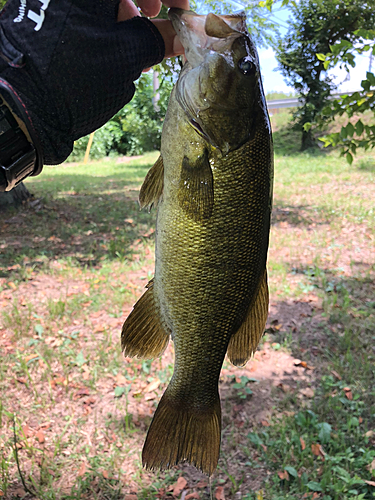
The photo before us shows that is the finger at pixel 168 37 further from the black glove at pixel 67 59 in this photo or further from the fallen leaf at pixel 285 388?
Result: the fallen leaf at pixel 285 388

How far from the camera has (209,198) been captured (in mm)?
1393

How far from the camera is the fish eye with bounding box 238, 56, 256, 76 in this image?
142 centimetres

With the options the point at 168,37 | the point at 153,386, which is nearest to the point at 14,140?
the point at 168,37

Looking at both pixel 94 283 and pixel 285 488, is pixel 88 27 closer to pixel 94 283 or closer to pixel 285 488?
pixel 285 488

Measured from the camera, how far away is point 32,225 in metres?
7.44

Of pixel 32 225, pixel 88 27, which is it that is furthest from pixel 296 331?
pixel 32 225

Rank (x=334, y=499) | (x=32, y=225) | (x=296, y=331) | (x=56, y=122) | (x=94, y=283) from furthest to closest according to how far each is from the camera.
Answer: (x=32, y=225), (x=94, y=283), (x=296, y=331), (x=334, y=499), (x=56, y=122)

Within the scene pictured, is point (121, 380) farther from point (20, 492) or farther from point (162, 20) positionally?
point (162, 20)

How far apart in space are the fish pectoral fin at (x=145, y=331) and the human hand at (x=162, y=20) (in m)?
0.96

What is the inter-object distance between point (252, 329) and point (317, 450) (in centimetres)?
199

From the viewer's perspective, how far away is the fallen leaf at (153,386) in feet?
12.1

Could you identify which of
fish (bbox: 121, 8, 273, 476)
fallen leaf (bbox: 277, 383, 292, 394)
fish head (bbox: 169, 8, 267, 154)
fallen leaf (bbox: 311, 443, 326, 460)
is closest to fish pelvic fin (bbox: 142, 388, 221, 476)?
fish (bbox: 121, 8, 273, 476)

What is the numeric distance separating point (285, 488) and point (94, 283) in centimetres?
330

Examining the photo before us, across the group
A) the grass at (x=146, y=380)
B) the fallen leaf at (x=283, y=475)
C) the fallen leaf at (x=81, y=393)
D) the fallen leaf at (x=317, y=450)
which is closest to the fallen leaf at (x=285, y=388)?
the grass at (x=146, y=380)
